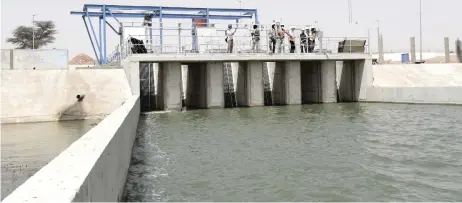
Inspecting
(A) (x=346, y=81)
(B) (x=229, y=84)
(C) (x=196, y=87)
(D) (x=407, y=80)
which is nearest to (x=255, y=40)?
(B) (x=229, y=84)

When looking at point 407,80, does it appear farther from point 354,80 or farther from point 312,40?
point 312,40

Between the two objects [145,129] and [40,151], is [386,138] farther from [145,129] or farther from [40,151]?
[40,151]

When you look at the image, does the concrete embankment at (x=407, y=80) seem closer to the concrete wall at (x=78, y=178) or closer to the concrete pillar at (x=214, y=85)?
the concrete pillar at (x=214, y=85)

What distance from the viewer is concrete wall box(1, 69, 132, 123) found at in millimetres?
16859

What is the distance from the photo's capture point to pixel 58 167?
392 centimetres

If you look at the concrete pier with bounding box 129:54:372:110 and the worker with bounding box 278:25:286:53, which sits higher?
the worker with bounding box 278:25:286:53

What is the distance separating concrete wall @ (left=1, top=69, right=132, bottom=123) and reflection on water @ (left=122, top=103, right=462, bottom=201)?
4.04 metres

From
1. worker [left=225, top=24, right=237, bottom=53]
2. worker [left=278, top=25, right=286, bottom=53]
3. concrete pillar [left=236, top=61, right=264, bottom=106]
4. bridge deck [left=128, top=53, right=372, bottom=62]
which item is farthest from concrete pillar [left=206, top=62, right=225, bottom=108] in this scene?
worker [left=278, top=25, right=286, bottom=53]

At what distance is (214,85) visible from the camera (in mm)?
23297

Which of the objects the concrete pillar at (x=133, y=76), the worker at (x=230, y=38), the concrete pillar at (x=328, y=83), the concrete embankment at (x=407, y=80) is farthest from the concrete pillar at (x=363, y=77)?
the concrete pillar at (x=133, y=76)

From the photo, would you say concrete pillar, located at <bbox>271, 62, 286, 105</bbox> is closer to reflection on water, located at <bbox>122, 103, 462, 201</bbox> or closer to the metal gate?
the metal gate

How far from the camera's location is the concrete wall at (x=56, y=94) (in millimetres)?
16859

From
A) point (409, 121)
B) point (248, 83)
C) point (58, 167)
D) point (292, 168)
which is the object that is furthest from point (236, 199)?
point (248, 83)

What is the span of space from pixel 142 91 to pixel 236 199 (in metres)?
20.1
